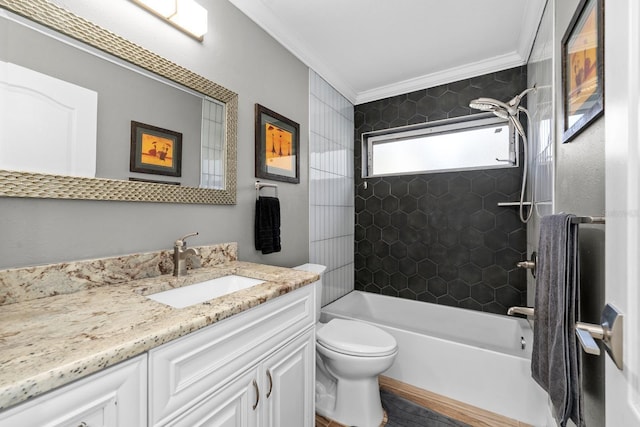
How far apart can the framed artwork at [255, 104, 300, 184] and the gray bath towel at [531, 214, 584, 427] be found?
1.45 metres

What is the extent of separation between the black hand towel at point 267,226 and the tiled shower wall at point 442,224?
4.44ft

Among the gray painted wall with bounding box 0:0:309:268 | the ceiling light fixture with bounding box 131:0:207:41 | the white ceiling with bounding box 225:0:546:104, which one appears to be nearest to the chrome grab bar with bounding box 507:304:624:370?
the gray painted wall with bounding box 0:0:309:268

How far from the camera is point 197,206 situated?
1363 mm

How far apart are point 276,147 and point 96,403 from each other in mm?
1544

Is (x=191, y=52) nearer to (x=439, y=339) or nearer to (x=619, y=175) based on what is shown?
(x=619, y=175)

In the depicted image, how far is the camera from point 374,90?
8.87ft

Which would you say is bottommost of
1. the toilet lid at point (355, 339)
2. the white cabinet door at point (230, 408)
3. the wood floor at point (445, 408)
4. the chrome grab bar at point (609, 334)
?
the wood floor at point (445, 408)

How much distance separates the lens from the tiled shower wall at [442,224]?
2.20 meters

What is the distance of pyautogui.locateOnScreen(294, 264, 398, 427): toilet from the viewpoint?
1496mm

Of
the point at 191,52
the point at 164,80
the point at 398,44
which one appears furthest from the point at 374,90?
the point at 164,80

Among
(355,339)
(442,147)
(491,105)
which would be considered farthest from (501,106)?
(355,339)

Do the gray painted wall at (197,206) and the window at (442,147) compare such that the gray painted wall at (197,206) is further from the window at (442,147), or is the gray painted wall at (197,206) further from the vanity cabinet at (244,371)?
the window at (442,147)

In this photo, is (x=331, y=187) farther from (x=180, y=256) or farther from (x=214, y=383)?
(x=214, y=383)

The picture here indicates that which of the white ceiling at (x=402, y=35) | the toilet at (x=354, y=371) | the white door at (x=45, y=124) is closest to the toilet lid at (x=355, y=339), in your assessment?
the toilet at (x=354, y=371)
